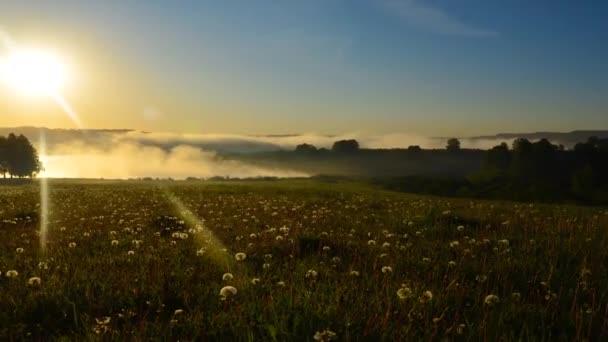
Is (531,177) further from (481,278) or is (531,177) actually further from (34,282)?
(34,282)

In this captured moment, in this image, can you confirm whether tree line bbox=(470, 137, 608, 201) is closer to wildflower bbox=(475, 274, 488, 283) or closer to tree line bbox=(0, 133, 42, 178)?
wildflower bbox=(475, 274, 488, 283)

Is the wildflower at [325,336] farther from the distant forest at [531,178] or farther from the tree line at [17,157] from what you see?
the tree line at [17,157]

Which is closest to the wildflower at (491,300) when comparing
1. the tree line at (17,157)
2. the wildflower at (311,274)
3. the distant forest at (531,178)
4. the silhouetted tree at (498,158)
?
the wildflower at (311,274)

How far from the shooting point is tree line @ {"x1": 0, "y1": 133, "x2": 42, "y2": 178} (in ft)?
366

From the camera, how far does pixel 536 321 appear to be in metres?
4.19

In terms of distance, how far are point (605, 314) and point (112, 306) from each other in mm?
5156

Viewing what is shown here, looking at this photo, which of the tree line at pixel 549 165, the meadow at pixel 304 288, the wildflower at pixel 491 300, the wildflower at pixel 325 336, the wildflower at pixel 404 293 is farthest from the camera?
the tree line at pixel 549 165

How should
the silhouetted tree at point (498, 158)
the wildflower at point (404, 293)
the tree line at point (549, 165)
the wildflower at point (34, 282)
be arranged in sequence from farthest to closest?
the silhouetted tree at point (498, 158) → the tree line at point (549, 165) → the wildflower at point (34, 282) → the wildflower at point (404, 293)

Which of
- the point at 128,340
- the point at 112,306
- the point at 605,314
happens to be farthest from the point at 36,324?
the point at 605,314

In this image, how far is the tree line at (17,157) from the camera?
11169 centimetres

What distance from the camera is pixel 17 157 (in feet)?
370

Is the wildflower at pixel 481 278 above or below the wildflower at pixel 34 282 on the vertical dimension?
below

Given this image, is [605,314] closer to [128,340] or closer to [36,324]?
[128,340]

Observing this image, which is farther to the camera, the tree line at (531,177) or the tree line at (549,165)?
the tree line at (549,165)
